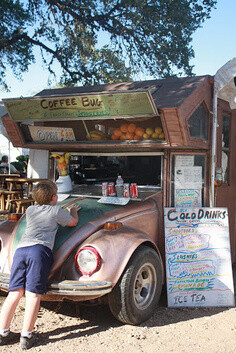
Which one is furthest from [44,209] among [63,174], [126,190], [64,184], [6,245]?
[63,174]

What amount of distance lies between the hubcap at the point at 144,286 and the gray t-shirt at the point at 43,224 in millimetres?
945

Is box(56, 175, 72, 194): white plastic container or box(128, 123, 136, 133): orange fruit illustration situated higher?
box(128, 123, 136, 133): orange fruit illustration

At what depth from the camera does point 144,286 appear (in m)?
3.96

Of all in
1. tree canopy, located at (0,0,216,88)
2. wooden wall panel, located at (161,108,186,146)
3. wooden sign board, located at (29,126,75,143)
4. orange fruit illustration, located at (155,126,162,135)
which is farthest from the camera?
tree canopy, located at (0,0,216,88)

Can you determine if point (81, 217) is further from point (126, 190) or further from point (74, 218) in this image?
point (126, 190)

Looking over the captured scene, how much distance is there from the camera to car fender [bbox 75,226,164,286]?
11.3 feet

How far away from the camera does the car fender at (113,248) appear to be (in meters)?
3.46

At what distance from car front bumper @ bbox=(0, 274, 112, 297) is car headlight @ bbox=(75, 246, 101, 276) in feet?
0.51

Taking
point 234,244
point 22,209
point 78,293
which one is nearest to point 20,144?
point 78,293

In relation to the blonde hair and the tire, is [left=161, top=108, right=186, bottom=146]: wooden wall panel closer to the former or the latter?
the tire

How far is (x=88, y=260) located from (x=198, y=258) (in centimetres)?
158

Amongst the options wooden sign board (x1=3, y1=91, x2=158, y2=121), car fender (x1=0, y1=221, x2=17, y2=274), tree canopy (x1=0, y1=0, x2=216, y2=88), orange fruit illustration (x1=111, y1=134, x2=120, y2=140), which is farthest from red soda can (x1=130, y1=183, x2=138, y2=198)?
tree canopy (x1=0, y1=0, x2=216, y2=88)

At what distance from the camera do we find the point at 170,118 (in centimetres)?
410

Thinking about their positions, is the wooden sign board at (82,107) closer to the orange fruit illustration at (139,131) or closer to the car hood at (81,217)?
the orange fruit illustration at (139,131)
